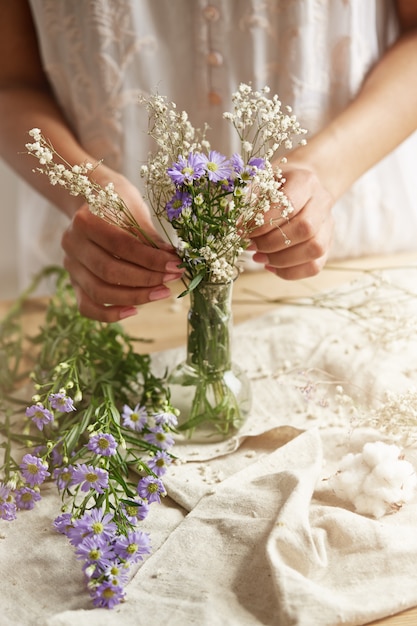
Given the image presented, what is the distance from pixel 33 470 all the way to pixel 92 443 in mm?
90

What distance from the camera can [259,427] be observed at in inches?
41.2

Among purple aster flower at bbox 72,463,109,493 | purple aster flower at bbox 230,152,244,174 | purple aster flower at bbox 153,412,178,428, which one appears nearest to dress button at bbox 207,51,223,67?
purple aster flower at bbox 230,152,244,174

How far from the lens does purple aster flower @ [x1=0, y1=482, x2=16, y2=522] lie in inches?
34.7

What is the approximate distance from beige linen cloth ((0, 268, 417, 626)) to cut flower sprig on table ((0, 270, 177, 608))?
0.03 metres

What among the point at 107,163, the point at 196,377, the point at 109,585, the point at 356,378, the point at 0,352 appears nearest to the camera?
the point at 109,585

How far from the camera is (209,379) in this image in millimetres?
1001

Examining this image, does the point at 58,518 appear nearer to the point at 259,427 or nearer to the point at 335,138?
the point at 259,427

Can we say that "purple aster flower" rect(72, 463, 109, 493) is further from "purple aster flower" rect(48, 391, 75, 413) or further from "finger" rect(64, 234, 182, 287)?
"finger" rect(64, 234, 182, 287)

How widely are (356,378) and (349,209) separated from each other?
45cm

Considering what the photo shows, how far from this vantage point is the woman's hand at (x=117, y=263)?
952 mm

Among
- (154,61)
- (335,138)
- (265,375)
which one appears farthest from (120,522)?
(154,61)

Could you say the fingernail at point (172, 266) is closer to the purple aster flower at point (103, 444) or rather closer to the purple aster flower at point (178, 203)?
the purple aster flower at point (178, 203)

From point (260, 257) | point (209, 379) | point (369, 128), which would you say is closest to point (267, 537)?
point (209, 379)

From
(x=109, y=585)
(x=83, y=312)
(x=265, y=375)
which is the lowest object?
(x=109, y=585)
